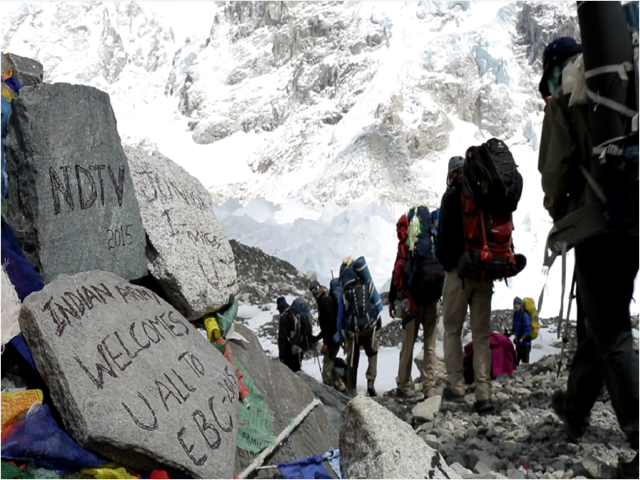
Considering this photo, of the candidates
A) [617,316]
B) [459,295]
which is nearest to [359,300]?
[459,295]

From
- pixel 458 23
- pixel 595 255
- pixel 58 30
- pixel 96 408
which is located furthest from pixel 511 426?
pixel 58 30

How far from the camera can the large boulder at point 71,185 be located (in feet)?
8.38

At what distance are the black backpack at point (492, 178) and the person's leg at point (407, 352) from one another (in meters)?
1.46

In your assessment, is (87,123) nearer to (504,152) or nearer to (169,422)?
(169,422)

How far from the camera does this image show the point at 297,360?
6934 millimetres

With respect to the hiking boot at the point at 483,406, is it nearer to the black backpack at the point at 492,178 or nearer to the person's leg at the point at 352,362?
the black backpack at the point at 492,178

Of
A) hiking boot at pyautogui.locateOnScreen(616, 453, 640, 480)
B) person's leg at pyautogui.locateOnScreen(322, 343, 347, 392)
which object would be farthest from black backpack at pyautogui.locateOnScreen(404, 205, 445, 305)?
hiking boot at pyautogui.locateOnScreen(616, 453, 640, 480)

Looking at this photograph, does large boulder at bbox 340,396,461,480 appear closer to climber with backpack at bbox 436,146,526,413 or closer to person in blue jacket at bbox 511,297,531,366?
climber with backpack at bbox 436,146,526,413

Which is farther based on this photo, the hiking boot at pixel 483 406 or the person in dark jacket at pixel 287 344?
the person in dark jacket at pixel 287 344

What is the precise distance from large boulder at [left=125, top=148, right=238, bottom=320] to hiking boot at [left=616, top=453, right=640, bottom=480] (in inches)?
87.5

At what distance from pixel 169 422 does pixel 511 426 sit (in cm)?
210

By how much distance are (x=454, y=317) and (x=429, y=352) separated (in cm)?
92

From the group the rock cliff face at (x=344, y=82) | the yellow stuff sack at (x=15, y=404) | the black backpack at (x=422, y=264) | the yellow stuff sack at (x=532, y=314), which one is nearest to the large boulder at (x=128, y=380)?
the yellow stuff sack at (x=15, y=404)

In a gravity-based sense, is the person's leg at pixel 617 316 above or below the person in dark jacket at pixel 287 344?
above
